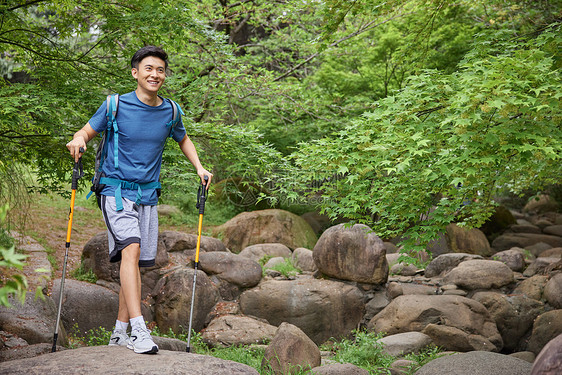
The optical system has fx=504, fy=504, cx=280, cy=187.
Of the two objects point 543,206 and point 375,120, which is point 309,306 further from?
point 543,206

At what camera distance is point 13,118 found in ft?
16.2

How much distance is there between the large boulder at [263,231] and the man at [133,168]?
29.5 feet

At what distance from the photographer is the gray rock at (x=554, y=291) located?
9156 mm

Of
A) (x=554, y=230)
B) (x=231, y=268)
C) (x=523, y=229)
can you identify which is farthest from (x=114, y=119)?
(x=554, y=230)

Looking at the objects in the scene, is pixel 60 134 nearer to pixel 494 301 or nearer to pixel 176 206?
pixel 494 301

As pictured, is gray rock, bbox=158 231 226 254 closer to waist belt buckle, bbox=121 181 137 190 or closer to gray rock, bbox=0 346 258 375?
waist belt buckle, bbox=121 181 137 190

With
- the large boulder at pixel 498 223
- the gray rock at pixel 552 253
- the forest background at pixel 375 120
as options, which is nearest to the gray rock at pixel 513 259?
the gray rock at pixel 552 253

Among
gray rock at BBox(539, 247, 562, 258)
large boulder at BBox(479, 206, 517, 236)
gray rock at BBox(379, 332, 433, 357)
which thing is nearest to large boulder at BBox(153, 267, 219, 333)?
gray rock at BBox(379, 332, 433, 357)

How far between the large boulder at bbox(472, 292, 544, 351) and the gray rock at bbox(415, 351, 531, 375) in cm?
426

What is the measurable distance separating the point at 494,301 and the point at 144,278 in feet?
20.7

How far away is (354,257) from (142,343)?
657 cm

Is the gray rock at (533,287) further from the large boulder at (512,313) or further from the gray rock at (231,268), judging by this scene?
the gray rock at (231,268)

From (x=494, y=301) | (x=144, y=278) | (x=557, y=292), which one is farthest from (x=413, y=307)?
(x=144, y=278)

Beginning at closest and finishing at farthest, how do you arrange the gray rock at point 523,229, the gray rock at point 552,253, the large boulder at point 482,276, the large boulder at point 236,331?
the large boulder at point 236,331, the large boulder at point 482,276, the gray rock at point 552,253, the gray rock at point 523,229
